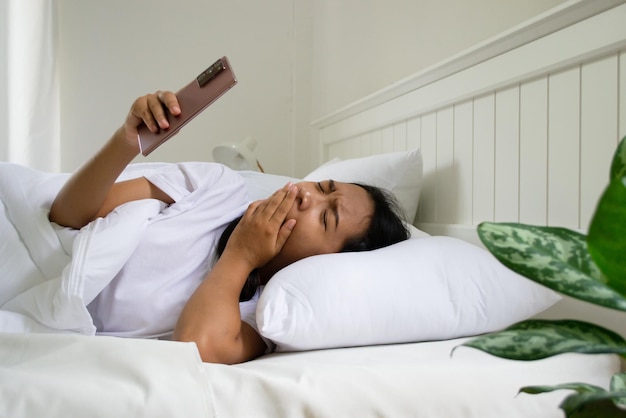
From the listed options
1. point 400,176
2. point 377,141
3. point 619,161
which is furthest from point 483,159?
point 619,161

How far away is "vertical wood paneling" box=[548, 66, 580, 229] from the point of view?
2.99 ft

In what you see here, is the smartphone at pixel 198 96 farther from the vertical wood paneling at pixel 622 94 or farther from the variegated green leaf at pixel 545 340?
the variegated green leaf at pixel 545 340

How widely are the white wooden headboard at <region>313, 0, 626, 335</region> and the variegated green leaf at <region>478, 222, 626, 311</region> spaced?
646 millimetres

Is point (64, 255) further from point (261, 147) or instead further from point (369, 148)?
point (261, 147)

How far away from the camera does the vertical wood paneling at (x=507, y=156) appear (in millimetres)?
1060

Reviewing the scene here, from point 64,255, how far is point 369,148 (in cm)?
111

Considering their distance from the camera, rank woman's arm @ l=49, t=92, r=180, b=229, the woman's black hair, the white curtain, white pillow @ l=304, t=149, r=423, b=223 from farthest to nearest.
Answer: the white curtain
white pillow @ l=304, t=149, r=423, b=223
the woman's black hair
woman's arm @ l=49, t=92, r=180, b=229

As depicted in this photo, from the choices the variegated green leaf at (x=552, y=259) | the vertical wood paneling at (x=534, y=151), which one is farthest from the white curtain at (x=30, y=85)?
the variegated green leaf at (x=552, y=259)

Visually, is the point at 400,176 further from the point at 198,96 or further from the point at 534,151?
the point at 198,96

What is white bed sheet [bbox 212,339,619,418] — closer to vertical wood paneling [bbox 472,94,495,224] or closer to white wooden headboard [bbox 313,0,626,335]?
white wooden headboard [bbox 313,0,626,335]

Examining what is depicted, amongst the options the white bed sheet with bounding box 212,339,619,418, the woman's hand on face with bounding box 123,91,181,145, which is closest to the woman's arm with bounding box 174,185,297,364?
the white bed sheet with bounding box 212,339,619,418

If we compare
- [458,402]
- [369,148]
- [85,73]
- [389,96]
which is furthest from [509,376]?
[85,73]

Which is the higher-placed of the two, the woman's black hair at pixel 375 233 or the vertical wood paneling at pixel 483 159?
the vertical wood paneling at pixel 483 159

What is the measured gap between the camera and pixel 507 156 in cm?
108
